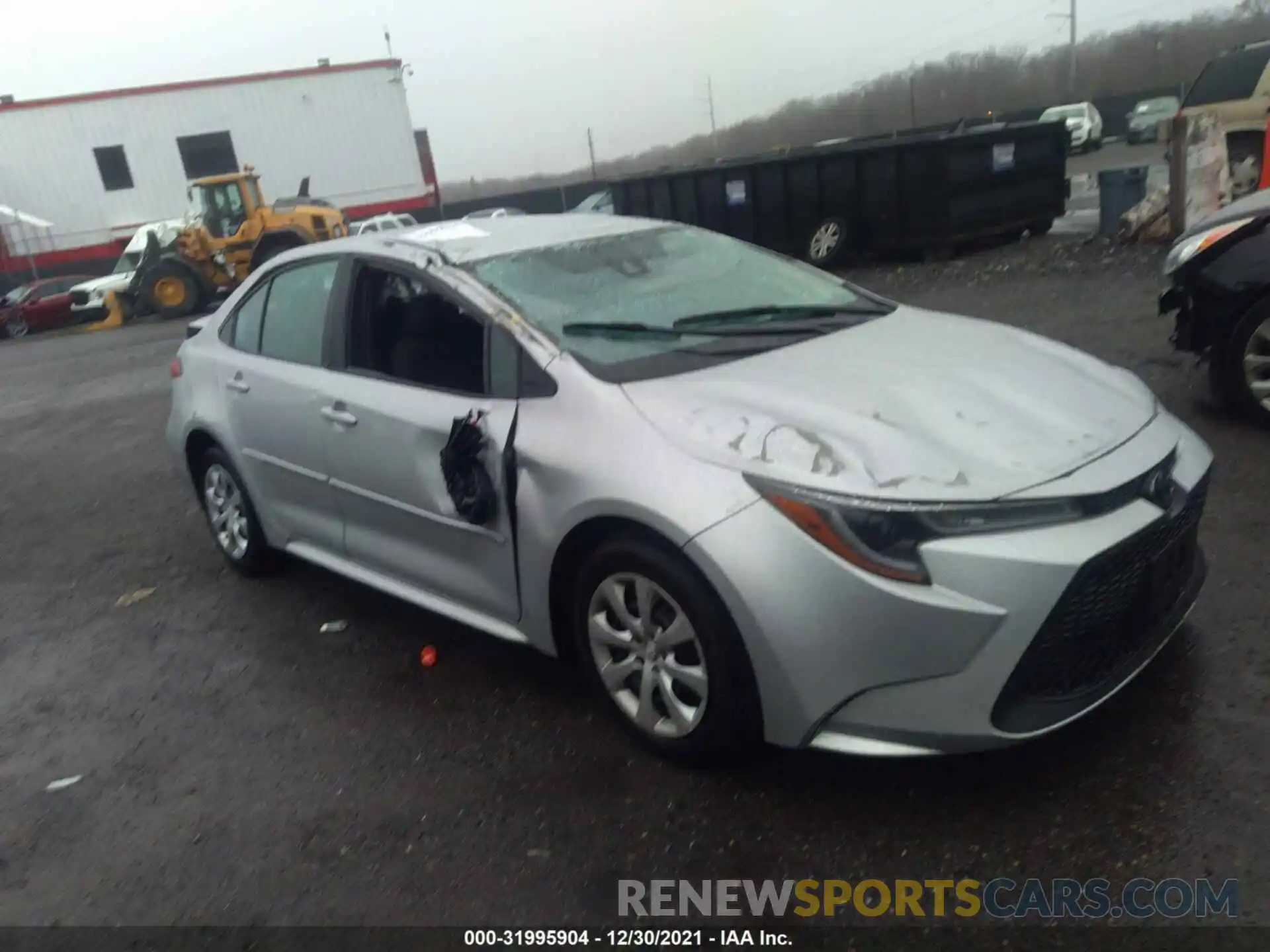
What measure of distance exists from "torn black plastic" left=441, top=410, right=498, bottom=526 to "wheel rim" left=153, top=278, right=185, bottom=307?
20918 mm

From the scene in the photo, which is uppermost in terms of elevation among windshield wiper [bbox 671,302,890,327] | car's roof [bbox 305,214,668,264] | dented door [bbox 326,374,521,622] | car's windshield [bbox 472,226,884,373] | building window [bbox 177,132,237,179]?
building window [bbox 177,132,237,179]

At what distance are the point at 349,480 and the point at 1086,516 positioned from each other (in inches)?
102

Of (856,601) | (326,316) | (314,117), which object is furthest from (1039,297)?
(314,117)

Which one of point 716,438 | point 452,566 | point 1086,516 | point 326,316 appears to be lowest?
point 452,566

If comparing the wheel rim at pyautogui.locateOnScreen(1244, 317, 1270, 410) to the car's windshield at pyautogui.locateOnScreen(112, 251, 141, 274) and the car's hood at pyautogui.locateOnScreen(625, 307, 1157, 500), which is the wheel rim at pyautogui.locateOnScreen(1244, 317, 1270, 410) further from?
the car's windshield at pyautogui.locateOnScreen(112, 251, 141, 274)

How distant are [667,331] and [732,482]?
926 mm

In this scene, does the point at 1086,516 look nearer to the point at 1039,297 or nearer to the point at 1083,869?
the point at 1083,869

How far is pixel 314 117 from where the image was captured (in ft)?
117

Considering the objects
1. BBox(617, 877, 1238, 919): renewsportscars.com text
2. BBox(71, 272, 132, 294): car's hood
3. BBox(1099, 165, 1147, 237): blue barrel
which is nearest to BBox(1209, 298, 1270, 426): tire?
BBox(617, 877, 1238, 919): renewsportscars.com text

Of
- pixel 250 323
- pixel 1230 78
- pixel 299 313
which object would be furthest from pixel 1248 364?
pixel 1230 78

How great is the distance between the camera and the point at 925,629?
2.58m

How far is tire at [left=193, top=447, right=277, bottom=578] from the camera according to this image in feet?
16.2

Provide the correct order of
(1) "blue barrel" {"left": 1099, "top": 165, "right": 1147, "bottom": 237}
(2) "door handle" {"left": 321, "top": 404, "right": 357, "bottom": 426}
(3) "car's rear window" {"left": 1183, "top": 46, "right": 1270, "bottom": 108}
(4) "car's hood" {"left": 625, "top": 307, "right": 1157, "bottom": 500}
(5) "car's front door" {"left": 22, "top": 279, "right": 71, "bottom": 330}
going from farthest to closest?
(5) "car's front door" {"left": 22, "top": 279, "right": 71, "bottom": 330}
(1) "blue barrel" {"left": 1099, "top": 165, "right": 1147, "bottom": 237}
(3) "car's rear window" {"left": 1183, "top": 46, "right": 1270, "bottom": 108}
(2) "door handle" {"left": 321, "top": 404, "right": 357, "bottom": 426}
(4) "car's hood" {"left": 625, "top": 307, "right": 1157, "bottom": 500}

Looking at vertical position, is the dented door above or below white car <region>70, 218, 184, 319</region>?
above
